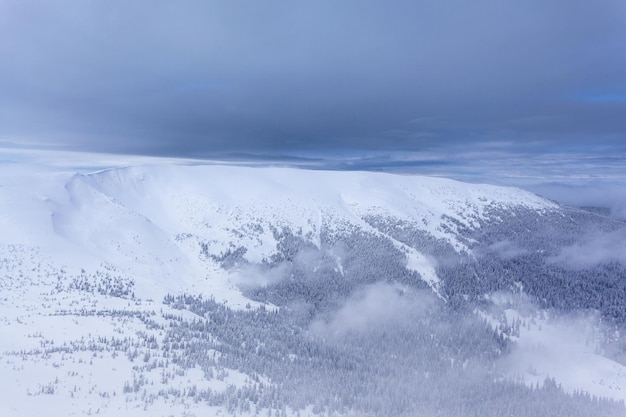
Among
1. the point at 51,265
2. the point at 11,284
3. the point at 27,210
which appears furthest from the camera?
the point at 27,210

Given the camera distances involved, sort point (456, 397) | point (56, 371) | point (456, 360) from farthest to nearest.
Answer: point (456, 360) < point (456, 397) < point (56, 371)

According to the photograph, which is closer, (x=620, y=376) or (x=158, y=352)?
(x=158, y=352)

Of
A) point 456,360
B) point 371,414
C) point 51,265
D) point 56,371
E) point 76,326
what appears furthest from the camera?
point 456,360

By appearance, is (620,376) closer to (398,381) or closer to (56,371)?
(398,381)

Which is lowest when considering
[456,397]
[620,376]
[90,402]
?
[620,376]

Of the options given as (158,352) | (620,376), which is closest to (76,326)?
(158,352)

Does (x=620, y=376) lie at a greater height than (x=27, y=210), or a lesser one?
lesser

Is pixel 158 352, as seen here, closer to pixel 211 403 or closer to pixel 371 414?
pixel 211 403

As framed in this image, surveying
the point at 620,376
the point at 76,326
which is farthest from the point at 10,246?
the point at 620,376

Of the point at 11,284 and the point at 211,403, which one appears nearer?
the point at 211,403
